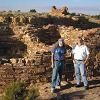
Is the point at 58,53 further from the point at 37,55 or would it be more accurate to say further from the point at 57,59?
the point at 37,55

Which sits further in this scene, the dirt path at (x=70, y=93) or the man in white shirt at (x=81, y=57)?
the man in white shirt at (x=81, y=57)

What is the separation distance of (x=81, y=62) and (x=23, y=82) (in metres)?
2.03

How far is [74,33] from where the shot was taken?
19.3 metres

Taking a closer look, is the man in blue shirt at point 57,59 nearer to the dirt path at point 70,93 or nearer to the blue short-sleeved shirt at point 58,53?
the blue short-sleeved shirt at point 58,53

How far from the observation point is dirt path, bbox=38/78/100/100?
13.3 metres

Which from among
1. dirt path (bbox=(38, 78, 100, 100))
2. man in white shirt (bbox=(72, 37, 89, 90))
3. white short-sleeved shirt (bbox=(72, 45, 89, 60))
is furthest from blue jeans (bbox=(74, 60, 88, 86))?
dirt path (bbox=(38, 78, 100, 100))

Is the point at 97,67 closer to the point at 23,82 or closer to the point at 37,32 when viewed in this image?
the point at 23,82

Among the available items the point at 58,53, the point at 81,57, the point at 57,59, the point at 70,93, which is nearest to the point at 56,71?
the point at 57,59

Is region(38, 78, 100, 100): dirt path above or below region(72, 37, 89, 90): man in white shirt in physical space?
below

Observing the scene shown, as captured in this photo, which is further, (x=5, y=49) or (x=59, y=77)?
(x=5, y=49)

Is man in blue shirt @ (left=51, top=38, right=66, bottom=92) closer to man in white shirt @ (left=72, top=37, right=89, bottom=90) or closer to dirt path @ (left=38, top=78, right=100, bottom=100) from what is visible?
dirt path @ (left=38, top=78, right=100, bottom=100)

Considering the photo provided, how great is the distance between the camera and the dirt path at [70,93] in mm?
13344

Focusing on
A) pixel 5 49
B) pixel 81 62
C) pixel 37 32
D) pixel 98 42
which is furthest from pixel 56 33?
pixel 81 62

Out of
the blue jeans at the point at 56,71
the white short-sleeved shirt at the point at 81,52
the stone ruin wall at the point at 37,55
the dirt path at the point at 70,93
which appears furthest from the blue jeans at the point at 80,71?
the stone ruin wall at the point at 37,55
